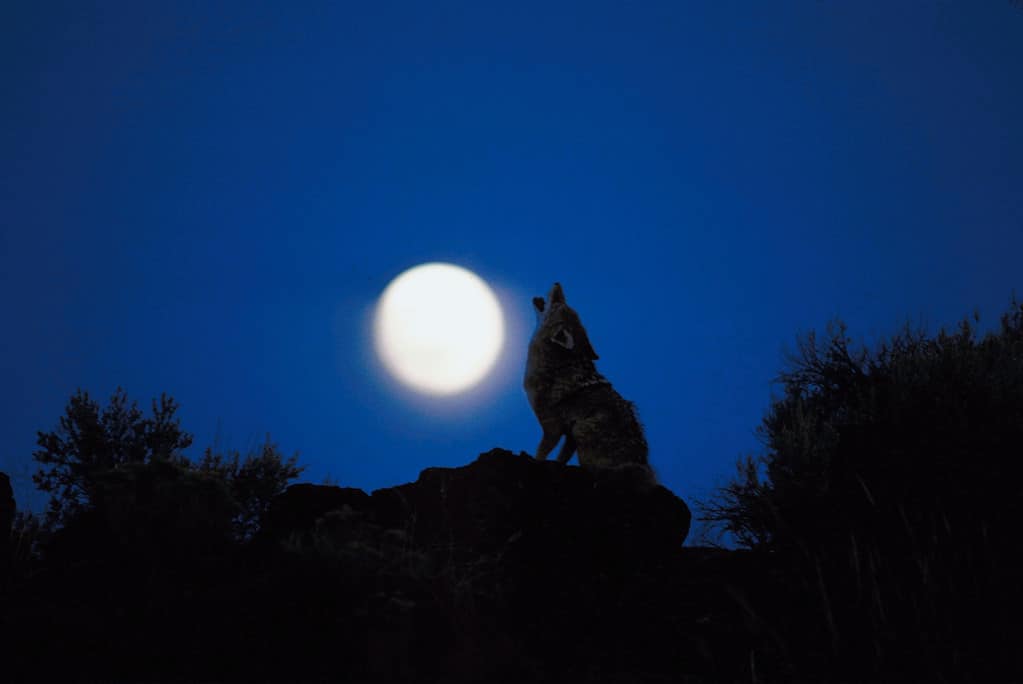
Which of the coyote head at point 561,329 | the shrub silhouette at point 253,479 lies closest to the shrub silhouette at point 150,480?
the shrub silhouette at point 253,479

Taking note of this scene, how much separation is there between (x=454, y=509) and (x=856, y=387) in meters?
9.99

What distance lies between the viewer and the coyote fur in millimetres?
6973

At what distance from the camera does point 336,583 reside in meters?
4.26

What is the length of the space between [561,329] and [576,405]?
0.94m

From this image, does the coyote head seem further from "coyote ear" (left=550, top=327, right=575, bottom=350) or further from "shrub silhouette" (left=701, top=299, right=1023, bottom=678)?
"shrub silhouette" (left=701, top=299, right=1023, bottom=678)

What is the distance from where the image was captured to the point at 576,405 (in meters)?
7.20

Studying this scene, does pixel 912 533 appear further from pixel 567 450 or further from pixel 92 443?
pixel 92 443

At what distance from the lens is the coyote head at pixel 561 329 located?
760 cm

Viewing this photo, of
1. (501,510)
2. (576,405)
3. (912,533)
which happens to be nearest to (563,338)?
(576,405)

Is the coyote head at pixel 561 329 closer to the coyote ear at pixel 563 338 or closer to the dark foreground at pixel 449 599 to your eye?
the coyote ear at pixel 563 338

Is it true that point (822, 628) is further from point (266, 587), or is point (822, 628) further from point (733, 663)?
point (266, 587)

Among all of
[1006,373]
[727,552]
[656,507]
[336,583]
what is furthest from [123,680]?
[1006,373]

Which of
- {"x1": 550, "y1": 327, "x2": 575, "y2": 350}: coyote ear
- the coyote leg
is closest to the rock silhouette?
the coyote leg

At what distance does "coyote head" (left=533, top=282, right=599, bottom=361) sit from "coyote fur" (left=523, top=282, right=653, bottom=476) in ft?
0.03
